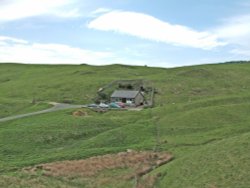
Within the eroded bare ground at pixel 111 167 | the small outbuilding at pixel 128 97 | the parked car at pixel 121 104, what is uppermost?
the small outbuilding at pixel 128 97

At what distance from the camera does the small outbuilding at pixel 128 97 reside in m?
95.9

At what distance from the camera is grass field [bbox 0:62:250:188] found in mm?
42688

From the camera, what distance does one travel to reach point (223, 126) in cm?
6562

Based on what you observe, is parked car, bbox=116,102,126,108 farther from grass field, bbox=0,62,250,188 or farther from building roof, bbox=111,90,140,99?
grass field, bbox=0,62,250,188

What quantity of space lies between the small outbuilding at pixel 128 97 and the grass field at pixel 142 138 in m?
4.37

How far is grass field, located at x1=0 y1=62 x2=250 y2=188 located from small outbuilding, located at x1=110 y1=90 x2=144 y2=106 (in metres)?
4.37

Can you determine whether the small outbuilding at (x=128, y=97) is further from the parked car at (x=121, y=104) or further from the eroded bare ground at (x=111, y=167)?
the eroded bare ground at (x=111, y=167)

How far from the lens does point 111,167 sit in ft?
161

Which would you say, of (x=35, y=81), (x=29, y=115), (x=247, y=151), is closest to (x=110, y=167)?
(x=247, y=151)

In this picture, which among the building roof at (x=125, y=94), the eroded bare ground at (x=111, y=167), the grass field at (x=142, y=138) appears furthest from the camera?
the building roof at (x=125, y=94)

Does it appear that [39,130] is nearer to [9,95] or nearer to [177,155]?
[177,155]

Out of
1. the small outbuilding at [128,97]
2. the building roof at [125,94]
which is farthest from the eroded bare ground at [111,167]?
the building roof at [125,94]

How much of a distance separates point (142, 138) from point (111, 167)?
43.8ft

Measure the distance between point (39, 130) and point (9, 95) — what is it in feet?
186
